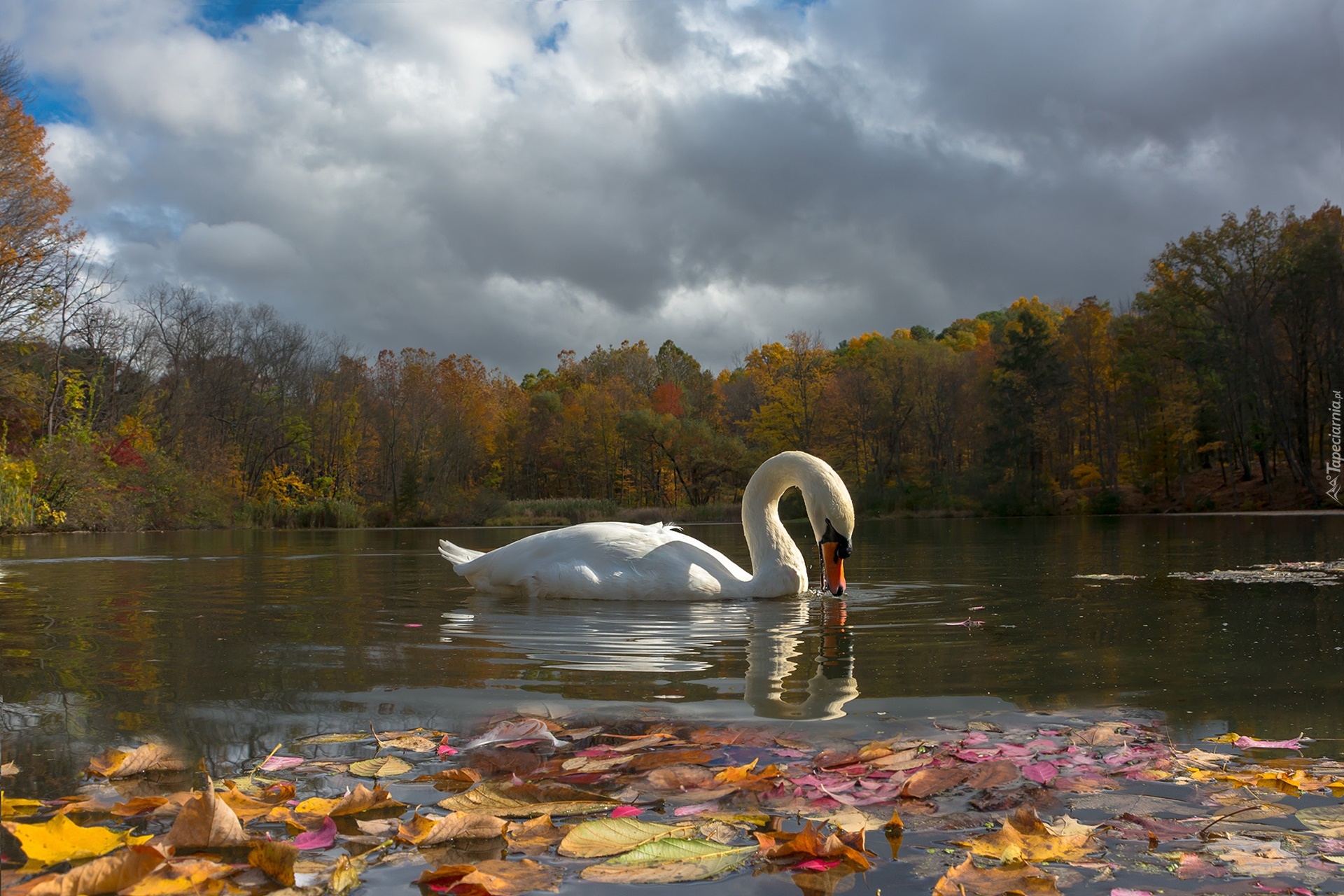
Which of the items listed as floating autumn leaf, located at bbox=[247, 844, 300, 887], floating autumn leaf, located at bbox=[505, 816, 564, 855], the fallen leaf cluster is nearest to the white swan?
the fallen leaf cluster

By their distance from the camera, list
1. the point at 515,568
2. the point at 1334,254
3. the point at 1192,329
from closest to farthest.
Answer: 1. the point at 515,568
2. the point at 1334,254
3. the point at 1192,329

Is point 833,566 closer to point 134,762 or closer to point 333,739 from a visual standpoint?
point 333,739

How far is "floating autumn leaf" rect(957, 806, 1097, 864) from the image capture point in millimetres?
1961

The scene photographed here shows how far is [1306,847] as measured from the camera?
2.00 meters

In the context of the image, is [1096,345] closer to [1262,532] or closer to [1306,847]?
[1262,532]

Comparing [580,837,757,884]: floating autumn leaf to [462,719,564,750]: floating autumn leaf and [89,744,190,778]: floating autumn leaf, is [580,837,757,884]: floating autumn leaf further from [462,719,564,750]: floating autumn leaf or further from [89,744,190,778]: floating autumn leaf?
[89,744,190,778]: floating autumn leaf

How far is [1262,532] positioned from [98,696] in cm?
2132

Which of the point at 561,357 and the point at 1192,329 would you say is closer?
the point at 1192,329

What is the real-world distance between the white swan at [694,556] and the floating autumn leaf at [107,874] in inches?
201

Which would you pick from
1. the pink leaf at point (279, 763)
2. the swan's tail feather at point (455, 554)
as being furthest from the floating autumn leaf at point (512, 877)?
the swan's tail feather at point (455, 554)

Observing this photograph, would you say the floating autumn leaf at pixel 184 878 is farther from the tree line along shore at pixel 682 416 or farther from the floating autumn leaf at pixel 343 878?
the tree line along shore at pixel 682 416

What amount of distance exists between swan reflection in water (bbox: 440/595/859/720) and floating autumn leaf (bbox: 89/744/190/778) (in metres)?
1.49

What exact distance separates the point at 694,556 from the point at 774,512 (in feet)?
3.10

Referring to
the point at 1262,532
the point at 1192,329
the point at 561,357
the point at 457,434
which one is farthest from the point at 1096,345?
the point at 561,357
